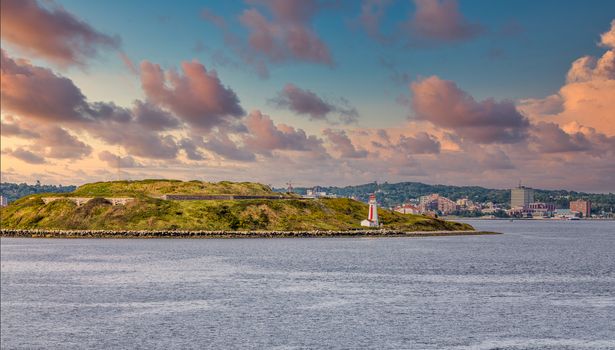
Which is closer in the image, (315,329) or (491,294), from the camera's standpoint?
(315,329)

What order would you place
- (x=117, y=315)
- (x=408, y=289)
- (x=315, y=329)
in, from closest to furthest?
(x=315, y=329) → (x=117, y=315) → (x=408, y=289)

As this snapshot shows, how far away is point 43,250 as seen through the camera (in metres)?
151

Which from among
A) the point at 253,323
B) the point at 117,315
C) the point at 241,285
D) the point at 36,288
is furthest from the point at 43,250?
the point at 253,323

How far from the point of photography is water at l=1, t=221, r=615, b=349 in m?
49.6

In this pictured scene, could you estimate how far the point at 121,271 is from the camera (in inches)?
3964

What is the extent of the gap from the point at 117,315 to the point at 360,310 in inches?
950

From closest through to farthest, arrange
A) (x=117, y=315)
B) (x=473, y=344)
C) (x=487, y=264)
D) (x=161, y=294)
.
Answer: (x=473, y=344) < (x=117, y=315) < (x=161, y=294) < (x=487, y=264)

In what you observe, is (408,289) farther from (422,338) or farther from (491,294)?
(422,338)

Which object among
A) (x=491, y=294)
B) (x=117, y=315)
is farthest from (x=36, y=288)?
(x=491, y=294)

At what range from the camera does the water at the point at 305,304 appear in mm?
49625

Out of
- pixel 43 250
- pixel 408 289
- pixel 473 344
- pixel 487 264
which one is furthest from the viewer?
pixel 43 250

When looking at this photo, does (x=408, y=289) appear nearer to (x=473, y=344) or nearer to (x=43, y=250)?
(x=473, y=344)

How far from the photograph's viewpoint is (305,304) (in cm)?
6631

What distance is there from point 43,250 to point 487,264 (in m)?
106
